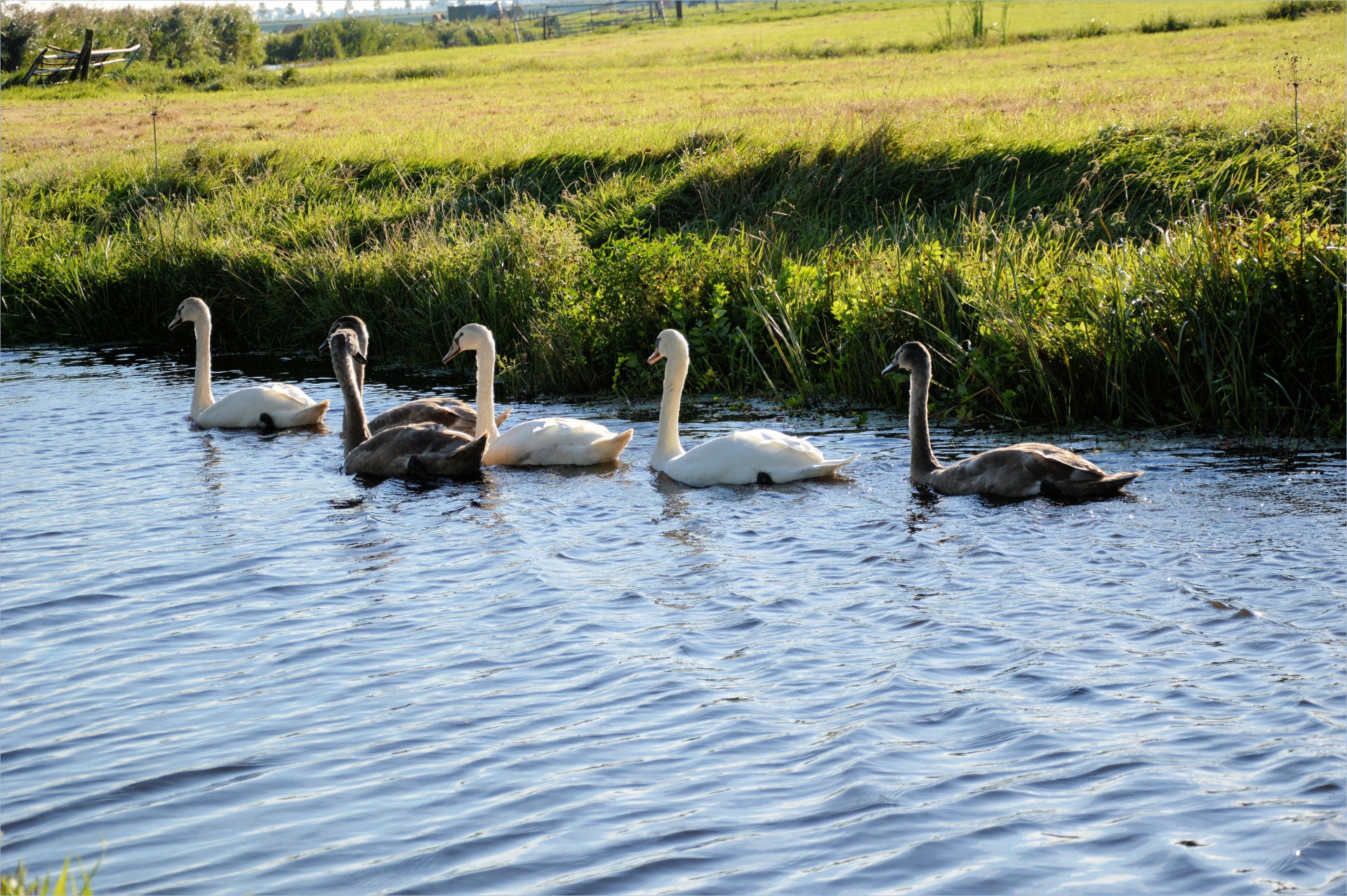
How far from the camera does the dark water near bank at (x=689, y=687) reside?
16.1 ft

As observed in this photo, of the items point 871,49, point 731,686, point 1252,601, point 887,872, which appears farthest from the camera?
point 871,49

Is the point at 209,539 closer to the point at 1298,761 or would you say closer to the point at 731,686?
the point at 731,686

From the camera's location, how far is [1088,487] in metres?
9.01

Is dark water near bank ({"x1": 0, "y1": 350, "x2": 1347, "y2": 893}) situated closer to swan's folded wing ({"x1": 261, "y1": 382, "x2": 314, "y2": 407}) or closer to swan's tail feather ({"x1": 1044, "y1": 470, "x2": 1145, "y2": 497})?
swan's tail feather ({"x1": 1044, "y1": 470, "x2": 1145, "y2": 497})

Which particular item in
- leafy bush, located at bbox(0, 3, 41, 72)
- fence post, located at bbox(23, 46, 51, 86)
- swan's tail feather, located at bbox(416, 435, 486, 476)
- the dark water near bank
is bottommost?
the dark water near bank

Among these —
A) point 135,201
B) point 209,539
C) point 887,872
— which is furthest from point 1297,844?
point 135,201

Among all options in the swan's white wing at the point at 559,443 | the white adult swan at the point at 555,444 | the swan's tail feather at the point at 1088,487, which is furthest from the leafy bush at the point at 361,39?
the swan's tail feather at the point at 1088,487

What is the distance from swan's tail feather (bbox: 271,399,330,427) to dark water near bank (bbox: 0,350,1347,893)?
250 cm

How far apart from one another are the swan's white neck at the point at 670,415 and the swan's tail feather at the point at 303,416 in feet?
11.6

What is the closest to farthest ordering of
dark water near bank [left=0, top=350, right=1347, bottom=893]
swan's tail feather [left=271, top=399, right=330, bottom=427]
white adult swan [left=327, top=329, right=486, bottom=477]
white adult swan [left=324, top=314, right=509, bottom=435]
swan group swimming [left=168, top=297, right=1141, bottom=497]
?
dark water near bank [left=0, top=350, right=1347, bottom=893], swan group swimming [left=168, top=297, right=1141, bottom=497], white adult swan [left=327, top=329, right=486, bottom=477], white adult swan [left=324, top=314, right=509, bottom=435], swan's tail feather [left=271, top=399, right=330, bottom=427]

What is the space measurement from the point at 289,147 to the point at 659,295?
13191 millimetres

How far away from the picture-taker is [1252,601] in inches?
277

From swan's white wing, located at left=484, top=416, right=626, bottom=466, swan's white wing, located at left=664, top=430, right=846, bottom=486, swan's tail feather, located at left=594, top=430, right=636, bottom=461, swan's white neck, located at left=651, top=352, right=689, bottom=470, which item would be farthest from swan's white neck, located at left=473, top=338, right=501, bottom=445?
swan's white wing, located at left=664, top=430, right=846, bottom=486

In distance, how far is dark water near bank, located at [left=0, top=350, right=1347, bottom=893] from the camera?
4.91 meters
